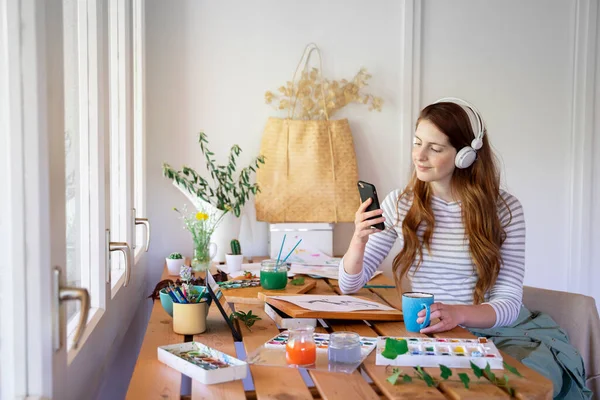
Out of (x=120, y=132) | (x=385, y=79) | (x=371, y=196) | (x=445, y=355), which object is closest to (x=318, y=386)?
(x=445, y=355)

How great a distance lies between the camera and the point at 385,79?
3166mm

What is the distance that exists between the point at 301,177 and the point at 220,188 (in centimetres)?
40

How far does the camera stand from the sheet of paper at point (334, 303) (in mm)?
1611

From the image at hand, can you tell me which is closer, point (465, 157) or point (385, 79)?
point (465, 157)

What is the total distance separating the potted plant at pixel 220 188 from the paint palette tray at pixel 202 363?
140 centimetres

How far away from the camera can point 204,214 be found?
2.55m

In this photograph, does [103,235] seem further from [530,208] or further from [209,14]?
[530,208]

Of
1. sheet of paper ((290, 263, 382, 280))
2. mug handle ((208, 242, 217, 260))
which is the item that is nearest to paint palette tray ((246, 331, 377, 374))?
sheet of paper ((290, 263, 382, 280))

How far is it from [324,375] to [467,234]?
861 millimetres

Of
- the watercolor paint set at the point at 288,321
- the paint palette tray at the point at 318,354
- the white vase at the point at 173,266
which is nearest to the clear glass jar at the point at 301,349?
the paint palette tray at the point at 318,354

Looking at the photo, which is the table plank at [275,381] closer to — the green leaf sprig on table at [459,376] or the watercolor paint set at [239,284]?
the green leaf sprig on table at [459,376]

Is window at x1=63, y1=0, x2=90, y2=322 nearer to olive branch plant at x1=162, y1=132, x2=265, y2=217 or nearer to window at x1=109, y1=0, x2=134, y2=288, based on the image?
window at x1=109, y1=0, x2=134, y2=288

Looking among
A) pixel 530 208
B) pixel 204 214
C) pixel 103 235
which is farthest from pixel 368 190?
pixel 530 208

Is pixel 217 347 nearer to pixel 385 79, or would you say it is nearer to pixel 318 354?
pixel 318 354
